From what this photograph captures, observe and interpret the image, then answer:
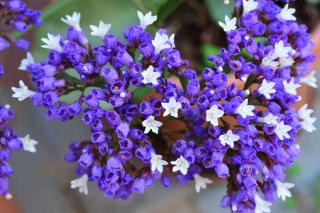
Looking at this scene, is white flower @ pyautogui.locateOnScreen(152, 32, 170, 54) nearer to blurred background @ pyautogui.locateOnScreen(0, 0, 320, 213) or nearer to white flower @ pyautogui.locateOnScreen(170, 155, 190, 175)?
white flower @ pyautogui.locateOnScreen(170, 155, 190, 175)

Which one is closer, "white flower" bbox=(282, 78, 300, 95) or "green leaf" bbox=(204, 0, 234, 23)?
"white flower" bbox=(282, 78, 300, 95)

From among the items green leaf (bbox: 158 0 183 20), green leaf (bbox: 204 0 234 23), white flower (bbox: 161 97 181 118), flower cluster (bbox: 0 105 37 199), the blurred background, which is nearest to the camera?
white flower (bbox: 161 97 181 118)

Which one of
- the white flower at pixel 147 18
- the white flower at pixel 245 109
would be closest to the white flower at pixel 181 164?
the white flower at pixel 245 109

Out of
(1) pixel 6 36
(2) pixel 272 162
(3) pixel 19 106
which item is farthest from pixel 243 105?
(3) pixel 19 106

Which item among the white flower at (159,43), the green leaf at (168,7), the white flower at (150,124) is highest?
the green leaf at (168,7)

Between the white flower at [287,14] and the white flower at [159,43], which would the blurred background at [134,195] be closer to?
the white flower at [287,14]

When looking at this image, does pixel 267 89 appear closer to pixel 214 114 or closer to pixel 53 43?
pixel 214 114

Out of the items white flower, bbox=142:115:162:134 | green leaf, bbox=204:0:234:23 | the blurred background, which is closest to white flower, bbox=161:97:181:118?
white flower, bbox=142:115:162:134
